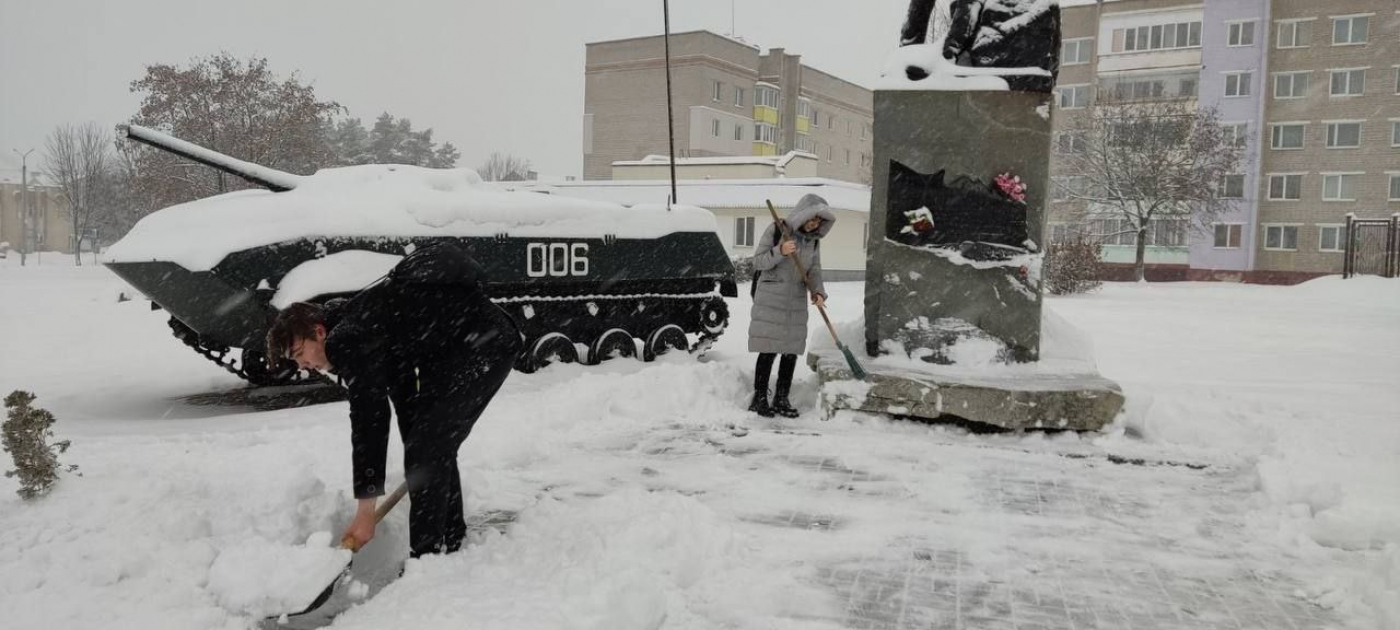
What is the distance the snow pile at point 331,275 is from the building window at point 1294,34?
40614 mm

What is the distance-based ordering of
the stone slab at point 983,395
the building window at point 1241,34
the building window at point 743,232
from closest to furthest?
the stone slab at point 983,395 < the building window at point 743,232 < the building window at point 1241,34

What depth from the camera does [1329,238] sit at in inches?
1463

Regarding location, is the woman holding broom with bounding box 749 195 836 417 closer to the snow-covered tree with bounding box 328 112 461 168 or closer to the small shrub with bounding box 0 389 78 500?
the small shrub with bounding box 0 389 78 500

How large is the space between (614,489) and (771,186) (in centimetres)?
2604

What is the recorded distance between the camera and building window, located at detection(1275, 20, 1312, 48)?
125 feet

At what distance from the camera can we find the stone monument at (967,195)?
Result: 6.84m

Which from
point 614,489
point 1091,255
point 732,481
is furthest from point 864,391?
point 1091,255

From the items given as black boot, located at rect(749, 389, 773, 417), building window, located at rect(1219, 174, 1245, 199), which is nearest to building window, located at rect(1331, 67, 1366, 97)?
building window, located at rect(1219, 174, 1245, 199)

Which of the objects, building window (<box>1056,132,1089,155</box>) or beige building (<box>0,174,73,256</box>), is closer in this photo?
building window (<box>1056,132,1089,155</box>)

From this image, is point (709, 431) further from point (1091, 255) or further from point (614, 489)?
point (1091, 255)

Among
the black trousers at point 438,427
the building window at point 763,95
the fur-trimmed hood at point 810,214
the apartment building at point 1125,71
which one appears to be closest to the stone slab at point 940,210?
the fur-trimmed hood at point 810,214

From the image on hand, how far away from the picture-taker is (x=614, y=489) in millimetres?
4871

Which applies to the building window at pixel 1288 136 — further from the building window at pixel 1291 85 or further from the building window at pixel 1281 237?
the building window at pixel 1281 237

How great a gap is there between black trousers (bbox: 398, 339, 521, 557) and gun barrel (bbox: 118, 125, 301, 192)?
5.29 metres
